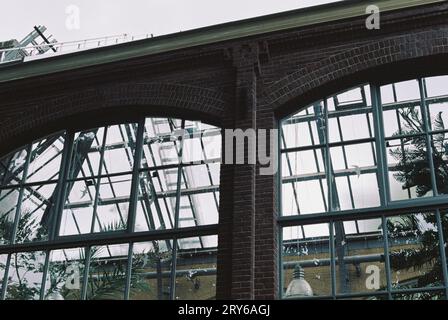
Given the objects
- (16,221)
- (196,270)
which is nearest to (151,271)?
(196,270)

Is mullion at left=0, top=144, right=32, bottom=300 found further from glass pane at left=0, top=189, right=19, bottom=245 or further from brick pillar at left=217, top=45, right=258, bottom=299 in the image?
brick pillar at left=217, top=45, right=258, bottom=299

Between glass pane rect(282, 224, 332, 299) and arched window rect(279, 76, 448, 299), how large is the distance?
1 cm

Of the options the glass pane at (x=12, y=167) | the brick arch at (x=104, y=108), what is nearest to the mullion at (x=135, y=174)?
the brick arch at (x=104, y=108)

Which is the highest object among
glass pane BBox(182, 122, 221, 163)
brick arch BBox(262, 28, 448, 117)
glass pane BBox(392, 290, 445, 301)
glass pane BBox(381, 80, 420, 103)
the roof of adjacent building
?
the roof of adjacent building

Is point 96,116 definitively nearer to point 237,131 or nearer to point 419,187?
point 237,131

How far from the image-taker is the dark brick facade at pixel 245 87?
28.1ft

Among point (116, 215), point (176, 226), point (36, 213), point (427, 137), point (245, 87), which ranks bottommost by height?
point (176, 226)

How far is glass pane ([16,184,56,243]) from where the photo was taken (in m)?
9.91

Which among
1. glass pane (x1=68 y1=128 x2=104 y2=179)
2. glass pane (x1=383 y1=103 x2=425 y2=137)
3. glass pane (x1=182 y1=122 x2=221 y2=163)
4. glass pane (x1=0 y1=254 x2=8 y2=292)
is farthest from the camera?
glass pane (x1=68 y1=128 x2=104 y2=179)

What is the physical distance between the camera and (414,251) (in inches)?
312

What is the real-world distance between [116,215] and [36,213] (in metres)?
1.46

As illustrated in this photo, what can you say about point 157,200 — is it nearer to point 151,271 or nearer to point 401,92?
point 151,271

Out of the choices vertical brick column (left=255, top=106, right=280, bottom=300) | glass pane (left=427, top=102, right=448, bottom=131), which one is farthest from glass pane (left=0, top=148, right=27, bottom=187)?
glass pane (left=427, top=102, right=448, bottom=131)
